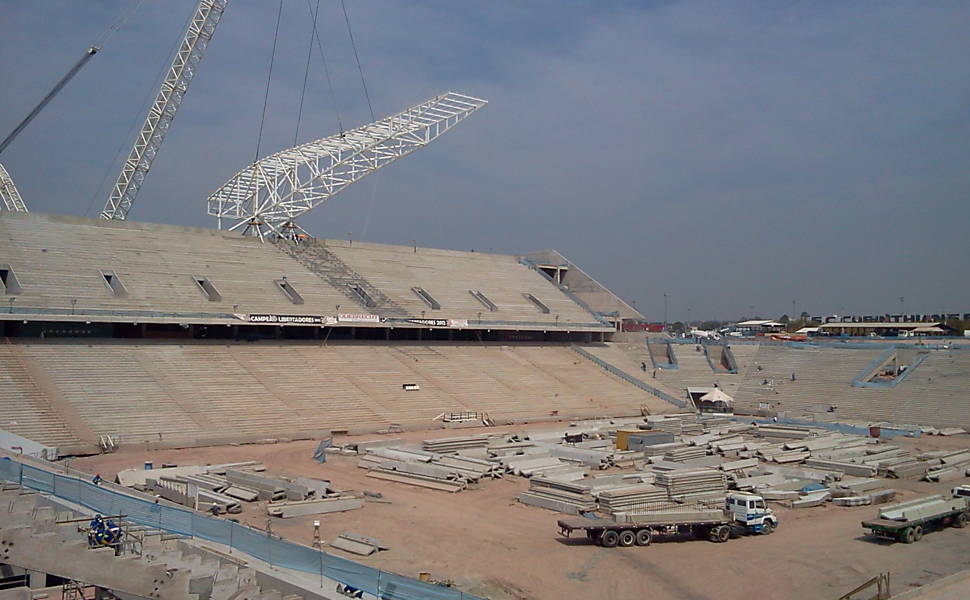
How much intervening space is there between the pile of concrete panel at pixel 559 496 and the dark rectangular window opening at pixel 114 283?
25207 millimetres

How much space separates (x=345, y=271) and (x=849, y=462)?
33995mm

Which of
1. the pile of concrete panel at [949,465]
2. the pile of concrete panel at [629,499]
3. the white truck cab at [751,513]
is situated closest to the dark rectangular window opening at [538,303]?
the pile of concrete panel at [949,465]

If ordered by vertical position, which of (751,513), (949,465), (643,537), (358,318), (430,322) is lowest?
(949,465)

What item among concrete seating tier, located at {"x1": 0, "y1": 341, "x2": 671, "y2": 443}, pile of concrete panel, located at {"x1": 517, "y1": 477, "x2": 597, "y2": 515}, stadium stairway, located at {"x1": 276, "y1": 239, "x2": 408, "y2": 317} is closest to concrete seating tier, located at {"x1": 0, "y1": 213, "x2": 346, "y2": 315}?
stadium stairway, located at {"x1": 276, "y1": 239, "x2": 408, "y2": 317}

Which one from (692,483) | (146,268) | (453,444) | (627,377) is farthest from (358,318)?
(692,483)

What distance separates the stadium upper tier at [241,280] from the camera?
131 ft

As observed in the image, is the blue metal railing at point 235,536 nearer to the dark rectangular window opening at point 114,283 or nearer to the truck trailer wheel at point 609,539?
the truck trailer wheel at point 609,539

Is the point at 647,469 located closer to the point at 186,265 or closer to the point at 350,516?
the point at 350,516

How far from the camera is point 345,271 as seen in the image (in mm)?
55188

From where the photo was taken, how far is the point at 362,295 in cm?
5181

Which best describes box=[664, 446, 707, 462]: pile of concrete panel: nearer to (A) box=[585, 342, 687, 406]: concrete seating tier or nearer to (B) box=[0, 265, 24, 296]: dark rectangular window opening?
(A) box=[585, 342, 687, 406]: concrete seating tier

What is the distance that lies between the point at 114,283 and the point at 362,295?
15.0 m

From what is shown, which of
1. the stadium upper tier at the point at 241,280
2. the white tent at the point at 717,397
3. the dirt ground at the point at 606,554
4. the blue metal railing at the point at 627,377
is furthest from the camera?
the blue metal railing at the point at 627,377

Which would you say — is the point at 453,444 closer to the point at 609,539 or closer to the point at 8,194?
the point at 609,539
